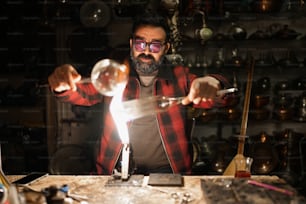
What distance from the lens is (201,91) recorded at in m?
2.02

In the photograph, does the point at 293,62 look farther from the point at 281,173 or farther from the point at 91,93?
the point at 91,93

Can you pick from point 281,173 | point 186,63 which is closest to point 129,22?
point 186,63

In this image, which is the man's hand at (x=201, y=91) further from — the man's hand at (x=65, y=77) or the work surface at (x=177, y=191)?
the man's hand at (x=65, y=77)

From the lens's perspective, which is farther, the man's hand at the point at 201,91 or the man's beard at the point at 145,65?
the man's beard at the point at 145,65

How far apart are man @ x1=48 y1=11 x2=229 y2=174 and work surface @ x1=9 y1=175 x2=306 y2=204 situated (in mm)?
666

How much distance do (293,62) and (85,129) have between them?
330 cm

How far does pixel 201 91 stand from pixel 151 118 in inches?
44.4

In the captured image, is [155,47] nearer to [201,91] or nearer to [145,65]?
[145,65]

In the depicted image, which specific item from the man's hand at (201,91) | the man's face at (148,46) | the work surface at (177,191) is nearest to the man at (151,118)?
the man's face at (148,46)

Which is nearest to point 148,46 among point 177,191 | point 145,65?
point 145,65

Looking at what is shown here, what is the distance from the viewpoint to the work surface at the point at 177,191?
6.00 feet

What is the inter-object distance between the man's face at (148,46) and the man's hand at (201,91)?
953 millimetres

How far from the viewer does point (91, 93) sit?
3.03 m

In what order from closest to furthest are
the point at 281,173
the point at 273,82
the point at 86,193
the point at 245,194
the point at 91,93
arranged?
the point at 245,194, the point at 86,193, the point at 91,93, the point at 281,173, the point at 273,82
